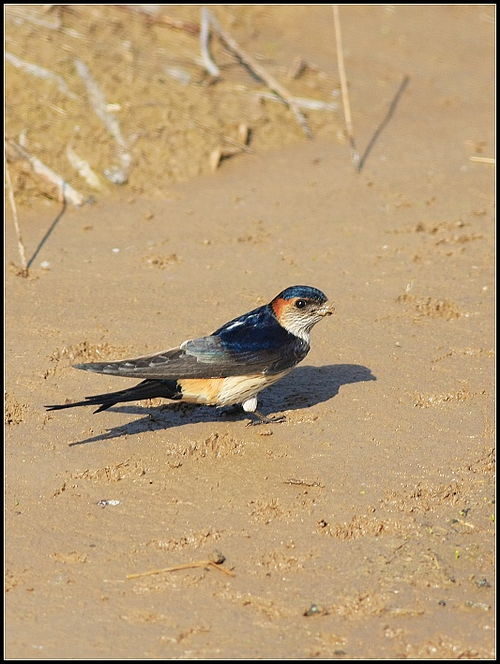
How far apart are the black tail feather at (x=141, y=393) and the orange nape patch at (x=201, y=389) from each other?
0.04 meters

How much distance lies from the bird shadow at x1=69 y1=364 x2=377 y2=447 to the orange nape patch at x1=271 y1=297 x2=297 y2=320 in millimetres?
574

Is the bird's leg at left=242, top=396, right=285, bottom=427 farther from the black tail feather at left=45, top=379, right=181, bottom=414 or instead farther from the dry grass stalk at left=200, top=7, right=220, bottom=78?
the dry grass stalk at left=200, top=7, right=220, bottom=78

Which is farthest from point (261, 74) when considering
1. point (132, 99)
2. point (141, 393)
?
point (141, 393)

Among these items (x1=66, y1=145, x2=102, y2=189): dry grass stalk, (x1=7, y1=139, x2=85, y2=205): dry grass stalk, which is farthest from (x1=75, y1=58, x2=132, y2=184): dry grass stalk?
(x1=7, y1=139, x2=85, y2=205): dry grass stalk

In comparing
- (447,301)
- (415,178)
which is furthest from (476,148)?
(447,301)

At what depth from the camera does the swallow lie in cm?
535

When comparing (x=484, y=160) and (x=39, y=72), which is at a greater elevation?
(x=39, y=72)

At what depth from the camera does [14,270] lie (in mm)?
7508

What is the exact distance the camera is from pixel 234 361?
217 inches

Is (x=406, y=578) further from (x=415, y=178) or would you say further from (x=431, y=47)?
(x=431, y=47)

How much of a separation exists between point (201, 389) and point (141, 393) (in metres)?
0.33

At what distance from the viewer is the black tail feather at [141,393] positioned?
5.33 metres

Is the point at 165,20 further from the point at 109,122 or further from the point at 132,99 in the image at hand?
the point at 109,122

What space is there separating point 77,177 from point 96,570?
192 inches
